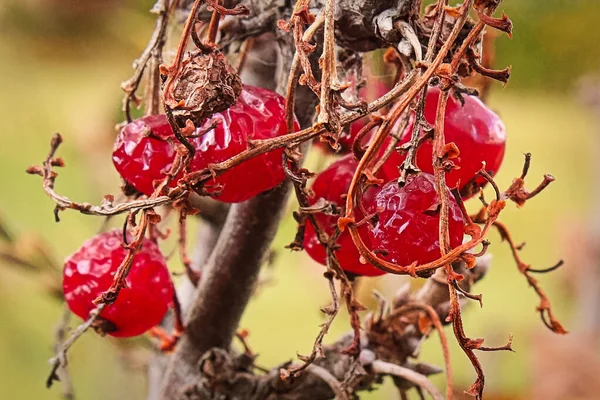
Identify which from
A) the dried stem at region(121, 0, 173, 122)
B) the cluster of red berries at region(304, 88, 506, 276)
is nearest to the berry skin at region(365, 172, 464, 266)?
the cluster of red berries at region(304, 88, 506, 276)

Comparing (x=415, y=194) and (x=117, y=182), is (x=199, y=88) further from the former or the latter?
(x=117, y=182)

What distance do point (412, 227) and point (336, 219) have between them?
42mm

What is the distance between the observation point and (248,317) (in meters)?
1.86

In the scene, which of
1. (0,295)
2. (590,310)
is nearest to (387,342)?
(0,295)

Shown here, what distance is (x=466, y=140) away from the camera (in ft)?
0.84

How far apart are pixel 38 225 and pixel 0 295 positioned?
0.17m

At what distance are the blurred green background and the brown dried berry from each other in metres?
0.33

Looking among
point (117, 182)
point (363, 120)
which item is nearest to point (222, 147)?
point (363, 120)

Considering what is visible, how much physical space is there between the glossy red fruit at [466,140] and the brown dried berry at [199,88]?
2.7 inches

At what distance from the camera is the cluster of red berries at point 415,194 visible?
0.74ft

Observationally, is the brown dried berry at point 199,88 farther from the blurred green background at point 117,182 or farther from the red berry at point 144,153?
the blurred green background at point 117,182

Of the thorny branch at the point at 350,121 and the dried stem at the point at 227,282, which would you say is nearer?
the thorny branch at the point at 350,121

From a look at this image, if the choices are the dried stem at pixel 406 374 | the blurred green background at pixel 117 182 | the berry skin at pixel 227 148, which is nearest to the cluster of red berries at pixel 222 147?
the berry skin at pixel 227 148

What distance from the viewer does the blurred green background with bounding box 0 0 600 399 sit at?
2.85ft
